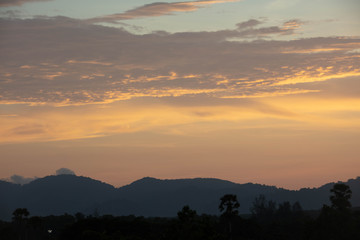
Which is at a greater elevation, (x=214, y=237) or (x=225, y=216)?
(x=225, y=216)

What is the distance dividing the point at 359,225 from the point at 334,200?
6918 millimetres

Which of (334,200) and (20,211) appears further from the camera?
(20,211)

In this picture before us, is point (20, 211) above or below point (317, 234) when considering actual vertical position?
above

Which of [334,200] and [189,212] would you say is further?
[334,200]

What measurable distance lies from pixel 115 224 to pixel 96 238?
2677 cm

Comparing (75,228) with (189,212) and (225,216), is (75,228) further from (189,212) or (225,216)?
(189,212)

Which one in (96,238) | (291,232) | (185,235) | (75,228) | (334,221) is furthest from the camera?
(291,232)

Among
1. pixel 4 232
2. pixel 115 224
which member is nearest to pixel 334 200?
pixel 115 224

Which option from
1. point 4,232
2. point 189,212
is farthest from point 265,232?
point 189,212

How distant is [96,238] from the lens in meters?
124

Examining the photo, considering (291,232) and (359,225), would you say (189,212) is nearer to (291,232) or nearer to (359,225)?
(359,225)

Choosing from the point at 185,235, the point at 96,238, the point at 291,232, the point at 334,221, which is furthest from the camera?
the point at 291,232

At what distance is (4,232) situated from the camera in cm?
15538

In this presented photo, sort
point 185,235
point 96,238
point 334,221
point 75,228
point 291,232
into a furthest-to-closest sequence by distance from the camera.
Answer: point 291,232 < point 75,228 < point 96,238 < point 334,221 < point 185,235
